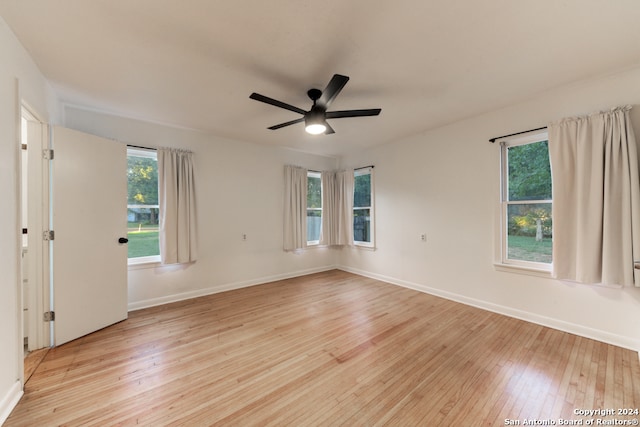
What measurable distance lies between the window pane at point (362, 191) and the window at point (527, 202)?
7.68 feet

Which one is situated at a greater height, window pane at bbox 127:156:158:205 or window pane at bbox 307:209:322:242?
window pane at bbox 127:156:158:205

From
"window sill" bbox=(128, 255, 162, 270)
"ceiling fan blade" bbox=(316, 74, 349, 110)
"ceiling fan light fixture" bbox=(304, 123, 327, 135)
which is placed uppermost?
"ceiling fan blade" bbox=(316, 74, 349, 110)

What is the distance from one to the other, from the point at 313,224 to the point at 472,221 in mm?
3086

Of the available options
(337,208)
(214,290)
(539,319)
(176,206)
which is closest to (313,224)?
(337,208)

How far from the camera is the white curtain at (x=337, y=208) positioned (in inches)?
205

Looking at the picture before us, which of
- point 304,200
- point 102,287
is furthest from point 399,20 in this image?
point 102,287

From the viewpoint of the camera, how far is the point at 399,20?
1.66 metres

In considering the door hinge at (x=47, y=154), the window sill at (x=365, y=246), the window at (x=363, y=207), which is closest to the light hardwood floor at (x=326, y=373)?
the window sill at (x=365, y=246)

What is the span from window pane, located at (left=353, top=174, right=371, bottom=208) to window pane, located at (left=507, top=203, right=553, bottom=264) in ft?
7.94

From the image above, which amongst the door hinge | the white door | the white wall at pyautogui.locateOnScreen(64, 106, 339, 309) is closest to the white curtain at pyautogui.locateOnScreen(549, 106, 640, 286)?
the white wall at pyautogui.locateOnScreen(64, 106, 339, 309)

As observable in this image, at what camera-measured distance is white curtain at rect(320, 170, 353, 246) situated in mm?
5211

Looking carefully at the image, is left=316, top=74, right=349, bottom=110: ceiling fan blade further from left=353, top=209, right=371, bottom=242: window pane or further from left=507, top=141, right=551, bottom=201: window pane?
left=353, top=209, right=371, bottom=242: window pane

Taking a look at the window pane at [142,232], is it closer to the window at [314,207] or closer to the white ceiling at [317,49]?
the white ceiling at [317,49]

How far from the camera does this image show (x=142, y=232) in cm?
346
